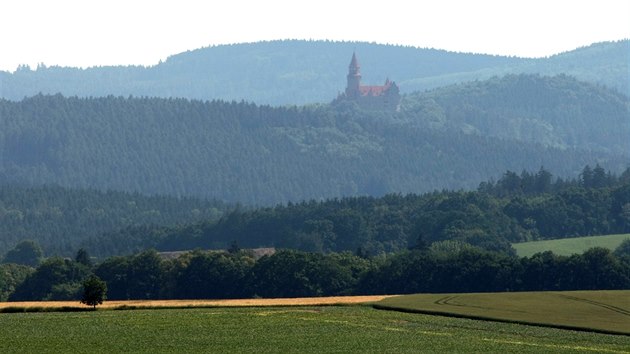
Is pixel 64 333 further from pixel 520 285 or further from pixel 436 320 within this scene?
pixel 520 285

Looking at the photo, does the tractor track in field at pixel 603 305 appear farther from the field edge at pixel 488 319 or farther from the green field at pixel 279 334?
the green field at pixel 279 334

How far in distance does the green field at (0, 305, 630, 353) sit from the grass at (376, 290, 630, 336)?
8.40ft

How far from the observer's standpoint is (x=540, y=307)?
444ft

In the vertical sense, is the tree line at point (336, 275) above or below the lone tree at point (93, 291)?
below

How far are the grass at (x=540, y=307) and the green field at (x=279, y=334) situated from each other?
8.40 feet

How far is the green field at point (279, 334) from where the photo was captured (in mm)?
106438

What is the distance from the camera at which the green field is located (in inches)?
4190

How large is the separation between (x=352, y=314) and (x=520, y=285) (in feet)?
172

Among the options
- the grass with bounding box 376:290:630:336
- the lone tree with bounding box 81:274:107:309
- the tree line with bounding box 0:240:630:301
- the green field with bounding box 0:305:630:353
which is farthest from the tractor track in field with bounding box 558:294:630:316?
the lone tree with bounding box 81:274:107:309

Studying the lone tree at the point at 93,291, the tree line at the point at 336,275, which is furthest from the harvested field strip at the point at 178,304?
the tree line at the point at 336,275

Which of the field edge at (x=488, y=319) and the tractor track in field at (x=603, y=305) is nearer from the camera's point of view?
the field edge at (x=488, y=319)

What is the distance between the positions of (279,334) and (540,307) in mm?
28493

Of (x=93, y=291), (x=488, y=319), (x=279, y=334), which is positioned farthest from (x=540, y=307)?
(x=93, y=291)

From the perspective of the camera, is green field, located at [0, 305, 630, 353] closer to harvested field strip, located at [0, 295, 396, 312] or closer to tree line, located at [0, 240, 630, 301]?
harvested field strip, located at [0, 295, 396, 312]
